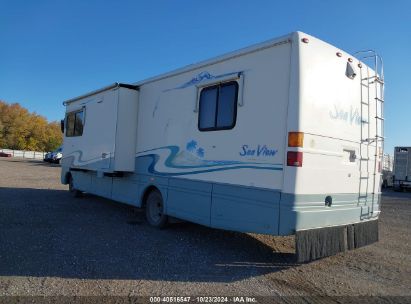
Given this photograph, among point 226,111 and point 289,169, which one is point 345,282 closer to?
point 289,169

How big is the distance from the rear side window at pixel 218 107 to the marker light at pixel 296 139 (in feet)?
3.81

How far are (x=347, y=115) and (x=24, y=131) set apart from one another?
256 ft

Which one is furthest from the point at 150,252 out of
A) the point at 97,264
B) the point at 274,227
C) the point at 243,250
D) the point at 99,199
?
the point at 99,199

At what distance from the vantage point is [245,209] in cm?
578

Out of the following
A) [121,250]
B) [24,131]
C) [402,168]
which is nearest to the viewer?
[121,250]

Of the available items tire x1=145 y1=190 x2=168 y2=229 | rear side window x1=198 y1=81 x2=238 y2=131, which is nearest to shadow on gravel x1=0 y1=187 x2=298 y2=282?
tire x1=145 y1=190 x2=168 y2=229

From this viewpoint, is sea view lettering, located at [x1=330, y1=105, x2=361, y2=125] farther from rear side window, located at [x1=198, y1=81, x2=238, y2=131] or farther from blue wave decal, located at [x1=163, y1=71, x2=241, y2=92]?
blue wave decal, located at [x1=163, y1=71, x2=241, y2=92]

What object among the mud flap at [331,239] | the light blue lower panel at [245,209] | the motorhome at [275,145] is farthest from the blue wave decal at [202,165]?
the mud flap at [331,239]

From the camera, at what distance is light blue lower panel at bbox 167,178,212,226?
21.4 feet

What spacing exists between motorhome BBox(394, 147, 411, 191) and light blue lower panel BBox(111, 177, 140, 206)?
73.7 feet

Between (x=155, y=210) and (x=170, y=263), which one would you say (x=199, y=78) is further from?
(x=170, y=263)

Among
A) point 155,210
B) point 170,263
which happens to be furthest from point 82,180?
point 170,263

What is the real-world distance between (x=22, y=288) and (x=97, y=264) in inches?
45.1

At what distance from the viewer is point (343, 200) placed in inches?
233
